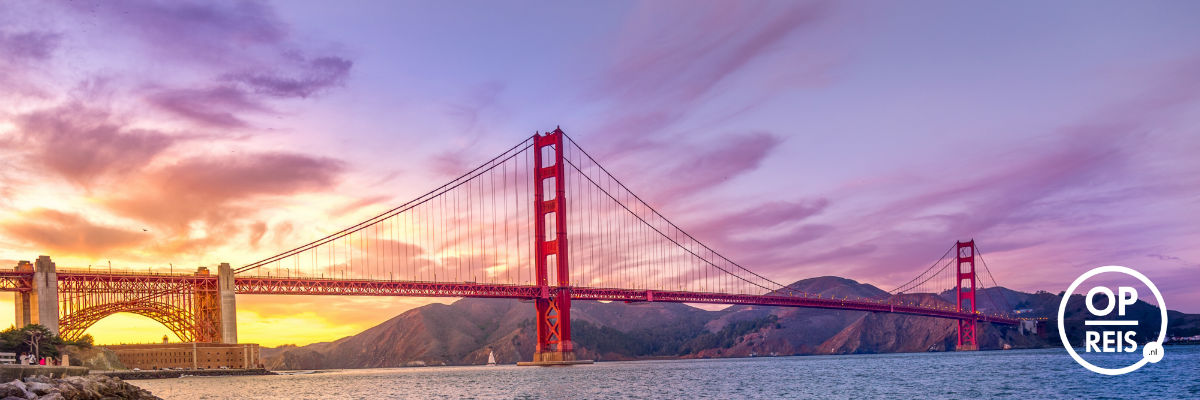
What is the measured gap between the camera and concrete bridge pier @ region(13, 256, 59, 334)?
89.6 meters

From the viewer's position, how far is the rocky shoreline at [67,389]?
3481cm

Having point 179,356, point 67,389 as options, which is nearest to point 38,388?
point 67,389

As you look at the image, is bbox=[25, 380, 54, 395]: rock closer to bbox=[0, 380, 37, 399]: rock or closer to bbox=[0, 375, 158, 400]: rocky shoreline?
bbox=[0, 375, 158, 400]: rocky shoreline

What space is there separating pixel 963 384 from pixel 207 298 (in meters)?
70.4

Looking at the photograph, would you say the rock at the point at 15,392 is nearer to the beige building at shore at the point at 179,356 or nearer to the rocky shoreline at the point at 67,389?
the rocky shoreline at the point at 67,389

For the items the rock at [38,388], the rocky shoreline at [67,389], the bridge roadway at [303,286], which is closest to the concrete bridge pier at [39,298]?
the bridge roadway at [303,286]

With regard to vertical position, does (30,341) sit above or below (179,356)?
above

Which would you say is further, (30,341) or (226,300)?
(226,300)

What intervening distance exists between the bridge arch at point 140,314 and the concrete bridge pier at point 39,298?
2.52 meters

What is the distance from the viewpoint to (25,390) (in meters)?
35.2

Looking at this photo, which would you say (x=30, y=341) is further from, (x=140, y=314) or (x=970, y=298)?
(x=970, y=298)

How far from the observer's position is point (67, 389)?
3859 centimetres

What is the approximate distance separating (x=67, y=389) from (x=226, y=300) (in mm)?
62586

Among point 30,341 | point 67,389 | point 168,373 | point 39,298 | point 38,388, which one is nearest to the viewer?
point 38,388
